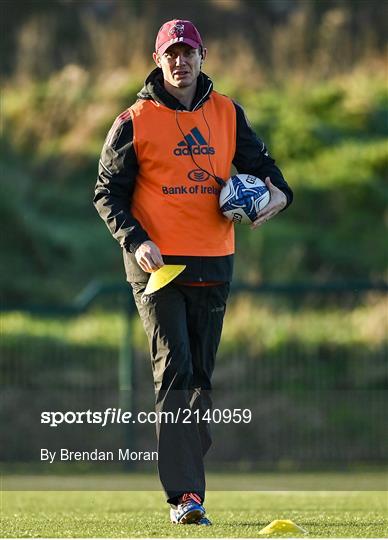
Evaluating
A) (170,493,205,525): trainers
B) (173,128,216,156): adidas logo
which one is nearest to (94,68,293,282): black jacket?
(173,128,216,156): adidas logo

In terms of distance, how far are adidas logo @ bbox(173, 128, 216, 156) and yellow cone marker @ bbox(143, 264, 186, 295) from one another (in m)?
0.52

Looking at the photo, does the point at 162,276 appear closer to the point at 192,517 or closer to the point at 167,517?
the point at 192,517

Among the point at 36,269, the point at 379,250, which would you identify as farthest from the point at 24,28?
the point at 379,250

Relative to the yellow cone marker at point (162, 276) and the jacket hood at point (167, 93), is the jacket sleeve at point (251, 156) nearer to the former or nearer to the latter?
the jacket hood at point (167, 93)

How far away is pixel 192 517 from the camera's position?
20.4 feet

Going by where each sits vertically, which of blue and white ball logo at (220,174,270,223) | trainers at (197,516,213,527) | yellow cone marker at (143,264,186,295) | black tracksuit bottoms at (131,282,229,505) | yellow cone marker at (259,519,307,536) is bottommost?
yellow cone marker at (259,519,307,536)

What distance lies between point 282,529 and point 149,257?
1.31m

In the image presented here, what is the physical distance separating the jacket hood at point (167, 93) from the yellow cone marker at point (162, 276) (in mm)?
742

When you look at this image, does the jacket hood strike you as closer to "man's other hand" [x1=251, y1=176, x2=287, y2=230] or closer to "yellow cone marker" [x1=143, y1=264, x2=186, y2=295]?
"man's other hand" [x1=251, y1=176, x2=287, y2=230]

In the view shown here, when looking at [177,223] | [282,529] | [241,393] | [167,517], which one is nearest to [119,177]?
[177,223]

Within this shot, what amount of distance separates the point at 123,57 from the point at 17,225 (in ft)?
11.9

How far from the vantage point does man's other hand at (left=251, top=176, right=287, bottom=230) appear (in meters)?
6.52

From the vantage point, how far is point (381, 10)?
20.5 metres

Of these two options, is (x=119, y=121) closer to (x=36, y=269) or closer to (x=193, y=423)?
(x=193, y=423)
